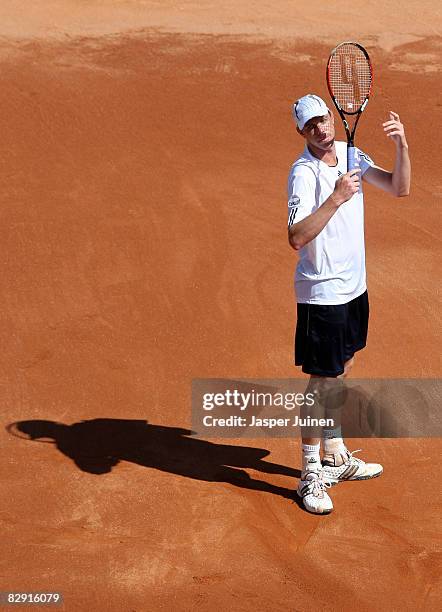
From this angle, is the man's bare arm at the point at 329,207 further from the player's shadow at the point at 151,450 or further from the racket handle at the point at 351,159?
the player's shadow at the point at 151,450

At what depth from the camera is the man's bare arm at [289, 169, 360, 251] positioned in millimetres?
6191

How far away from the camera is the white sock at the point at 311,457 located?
6926mm

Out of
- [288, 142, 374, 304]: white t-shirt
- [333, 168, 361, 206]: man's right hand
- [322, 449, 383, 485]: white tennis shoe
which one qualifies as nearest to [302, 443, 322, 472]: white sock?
[322, 449, 383, 485]: white tennis shoe

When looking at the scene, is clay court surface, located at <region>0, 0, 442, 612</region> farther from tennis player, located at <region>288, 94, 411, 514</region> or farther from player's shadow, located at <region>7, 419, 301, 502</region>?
tennis player, located at <region>288, 94, 411, 514</region>

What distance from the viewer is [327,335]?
6.72 meters

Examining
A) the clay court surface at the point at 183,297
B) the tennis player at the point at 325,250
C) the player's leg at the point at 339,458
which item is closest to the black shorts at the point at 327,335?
the tennis player at the point at 325,250

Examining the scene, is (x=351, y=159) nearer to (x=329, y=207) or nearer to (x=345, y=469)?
(x=329, y=207)

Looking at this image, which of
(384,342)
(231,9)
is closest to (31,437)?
(384,342)

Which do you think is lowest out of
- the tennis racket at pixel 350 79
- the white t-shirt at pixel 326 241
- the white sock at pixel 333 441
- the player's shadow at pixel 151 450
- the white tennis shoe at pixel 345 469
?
the player's shadow at pixel 151 450

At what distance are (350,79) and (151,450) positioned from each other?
2861mm

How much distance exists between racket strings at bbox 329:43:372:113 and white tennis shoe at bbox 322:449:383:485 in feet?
7.51

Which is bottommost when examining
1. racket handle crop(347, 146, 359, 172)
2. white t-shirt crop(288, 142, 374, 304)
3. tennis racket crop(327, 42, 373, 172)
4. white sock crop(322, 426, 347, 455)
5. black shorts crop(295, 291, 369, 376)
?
white sock crop(322, 426, 347, 455)

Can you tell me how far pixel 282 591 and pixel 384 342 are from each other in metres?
3.17

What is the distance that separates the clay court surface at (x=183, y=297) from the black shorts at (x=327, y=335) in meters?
0.90
